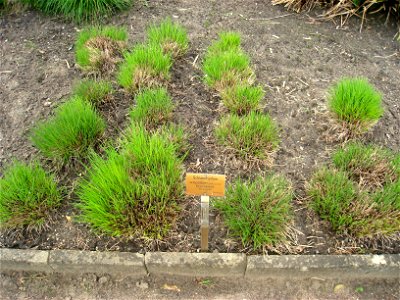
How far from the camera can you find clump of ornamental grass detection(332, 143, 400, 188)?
2.42 m

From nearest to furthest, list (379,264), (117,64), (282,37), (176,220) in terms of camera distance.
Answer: (379,264)
(176,220)
(117,64)
(282,37)

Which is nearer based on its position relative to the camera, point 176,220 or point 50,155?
point 176,220

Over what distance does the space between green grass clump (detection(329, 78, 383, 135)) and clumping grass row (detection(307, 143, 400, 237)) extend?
0.19 metres

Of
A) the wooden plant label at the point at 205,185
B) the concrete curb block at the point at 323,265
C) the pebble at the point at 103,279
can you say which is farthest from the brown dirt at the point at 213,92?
the wooden plant label at the point at 205,185

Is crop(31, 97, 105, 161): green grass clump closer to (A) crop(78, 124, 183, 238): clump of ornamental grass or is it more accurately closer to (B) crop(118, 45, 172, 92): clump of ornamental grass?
(A) crop(78, 124, 183, 238): clump of ornamental grass

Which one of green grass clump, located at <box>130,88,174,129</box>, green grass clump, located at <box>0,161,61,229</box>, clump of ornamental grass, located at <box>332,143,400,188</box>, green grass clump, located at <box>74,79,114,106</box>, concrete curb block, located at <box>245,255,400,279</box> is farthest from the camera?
green grass clump, located at <box>74,79,114,106</box>

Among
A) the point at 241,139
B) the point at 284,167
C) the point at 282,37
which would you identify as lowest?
the point at 284,167

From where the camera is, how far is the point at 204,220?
2016 mm

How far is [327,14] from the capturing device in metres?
3.73

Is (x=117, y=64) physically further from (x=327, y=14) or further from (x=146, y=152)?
(x=327, y=14)

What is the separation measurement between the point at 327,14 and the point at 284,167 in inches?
75.5

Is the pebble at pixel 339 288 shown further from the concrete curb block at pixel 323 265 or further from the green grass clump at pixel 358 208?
the green grass clump at pixel 358 208

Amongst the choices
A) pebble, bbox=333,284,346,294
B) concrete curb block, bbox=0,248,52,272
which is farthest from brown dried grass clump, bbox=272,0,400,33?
concrete curb block, bbox=0,248,52,272

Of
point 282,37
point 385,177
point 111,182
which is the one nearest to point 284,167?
point 385,177
